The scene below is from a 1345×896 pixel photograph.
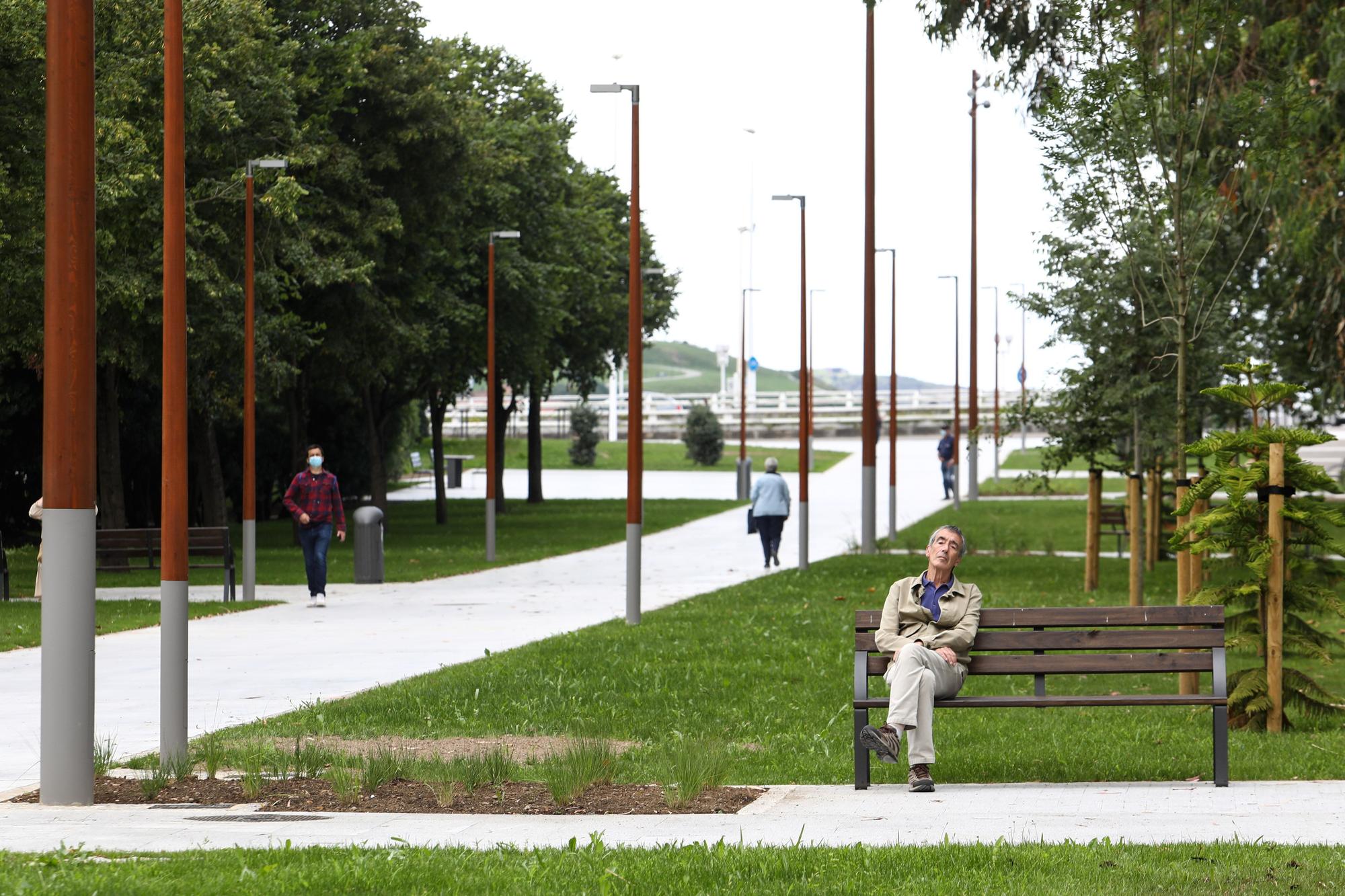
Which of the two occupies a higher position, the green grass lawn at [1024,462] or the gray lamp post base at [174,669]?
the gray lamp post base at [174,669]

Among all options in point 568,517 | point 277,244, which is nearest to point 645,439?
point 568,517

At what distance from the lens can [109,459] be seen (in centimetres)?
3192

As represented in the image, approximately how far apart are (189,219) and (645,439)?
229 feet

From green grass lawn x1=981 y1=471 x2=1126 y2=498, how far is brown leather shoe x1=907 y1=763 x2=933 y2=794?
41905 mm

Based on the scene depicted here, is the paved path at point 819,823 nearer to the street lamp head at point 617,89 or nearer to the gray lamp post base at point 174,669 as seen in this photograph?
the gray lamp post base at point 174,669

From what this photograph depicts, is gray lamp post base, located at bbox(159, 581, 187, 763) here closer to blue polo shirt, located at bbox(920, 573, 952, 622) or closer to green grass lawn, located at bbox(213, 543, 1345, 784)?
green grass lawn, located at bbox(213, 543, 1345, 784)

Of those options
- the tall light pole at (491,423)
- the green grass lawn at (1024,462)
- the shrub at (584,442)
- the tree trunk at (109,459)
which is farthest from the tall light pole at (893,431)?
the shrub at (584,442)

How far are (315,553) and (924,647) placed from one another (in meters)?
13.9

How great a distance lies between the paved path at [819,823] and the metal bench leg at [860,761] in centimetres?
15

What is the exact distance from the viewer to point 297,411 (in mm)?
39750

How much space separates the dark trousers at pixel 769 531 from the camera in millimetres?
29781

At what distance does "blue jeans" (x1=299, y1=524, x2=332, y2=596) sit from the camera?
2230 centimetres

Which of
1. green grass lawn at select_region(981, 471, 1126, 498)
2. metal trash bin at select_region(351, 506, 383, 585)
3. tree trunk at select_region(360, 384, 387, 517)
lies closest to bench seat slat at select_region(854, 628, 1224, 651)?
metal trash bin at select_region(351, 506, 383, 585)

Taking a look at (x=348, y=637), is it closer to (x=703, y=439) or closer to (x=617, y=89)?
(x=617, y=89)
